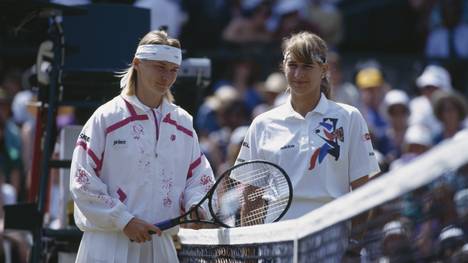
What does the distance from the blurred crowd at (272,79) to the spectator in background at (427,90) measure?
0.04 ft

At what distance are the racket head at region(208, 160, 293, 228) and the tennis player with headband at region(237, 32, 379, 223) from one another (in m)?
0.07

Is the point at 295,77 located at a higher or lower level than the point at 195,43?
lower

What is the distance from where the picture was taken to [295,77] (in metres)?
6.74

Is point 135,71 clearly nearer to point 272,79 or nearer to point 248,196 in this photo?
point 248,196

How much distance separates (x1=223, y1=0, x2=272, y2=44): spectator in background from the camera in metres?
14.4

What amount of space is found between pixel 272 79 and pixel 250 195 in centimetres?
653

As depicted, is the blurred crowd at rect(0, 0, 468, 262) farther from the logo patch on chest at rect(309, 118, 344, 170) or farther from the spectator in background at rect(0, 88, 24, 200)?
the logo patch on chest at rect(309, 118, 344, 170)

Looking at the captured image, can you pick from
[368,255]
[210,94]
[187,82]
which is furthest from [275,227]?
[210,94]

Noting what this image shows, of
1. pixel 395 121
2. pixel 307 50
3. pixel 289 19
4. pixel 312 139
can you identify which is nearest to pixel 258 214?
pixel 312 139

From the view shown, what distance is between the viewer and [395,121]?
40.3ft

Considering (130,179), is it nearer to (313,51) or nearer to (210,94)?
(313,51)

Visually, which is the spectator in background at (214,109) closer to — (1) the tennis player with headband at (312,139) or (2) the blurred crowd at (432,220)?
(1) the tennis player with headband at (312,139)

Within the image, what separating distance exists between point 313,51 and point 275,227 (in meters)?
1.29

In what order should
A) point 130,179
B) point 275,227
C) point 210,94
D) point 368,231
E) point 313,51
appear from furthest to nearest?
point 210,94 → point 313,51 → point 130,179 → point 275,227 → point 368,231
